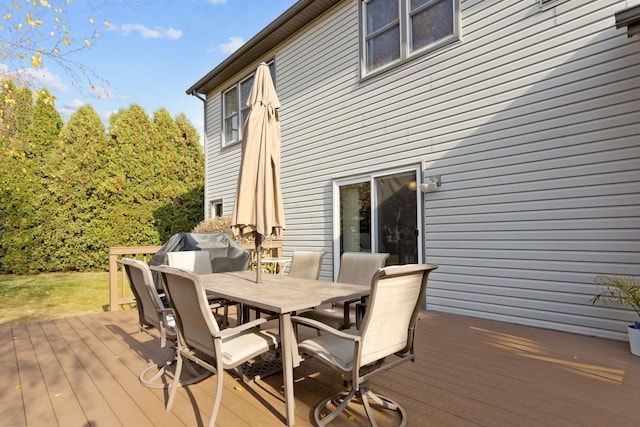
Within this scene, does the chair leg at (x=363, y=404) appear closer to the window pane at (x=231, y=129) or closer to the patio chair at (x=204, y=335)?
the patio chair at (x=204, y=335)

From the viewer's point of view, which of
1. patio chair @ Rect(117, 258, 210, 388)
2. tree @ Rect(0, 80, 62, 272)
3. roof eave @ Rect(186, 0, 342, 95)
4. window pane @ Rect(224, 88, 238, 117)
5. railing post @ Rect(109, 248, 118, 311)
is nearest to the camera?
patio chair @ Rect(117, 258, 210, 388)

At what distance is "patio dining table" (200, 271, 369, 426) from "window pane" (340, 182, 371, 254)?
8.10 ft

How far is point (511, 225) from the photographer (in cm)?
417

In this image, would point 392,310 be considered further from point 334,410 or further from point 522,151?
point 522,151

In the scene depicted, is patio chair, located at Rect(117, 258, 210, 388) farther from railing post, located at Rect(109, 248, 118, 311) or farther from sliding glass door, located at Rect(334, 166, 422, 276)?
sliding glass door, located at Rect(334, 166, 422, 276)

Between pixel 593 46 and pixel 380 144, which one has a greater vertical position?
pixel 593 46

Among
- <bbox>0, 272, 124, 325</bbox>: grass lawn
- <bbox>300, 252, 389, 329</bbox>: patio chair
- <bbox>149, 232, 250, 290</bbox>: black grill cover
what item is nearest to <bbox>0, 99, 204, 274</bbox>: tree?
<bbox>0, 272, 124, 325</bbox>: grass lawn

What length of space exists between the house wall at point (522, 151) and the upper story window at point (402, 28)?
21 cm

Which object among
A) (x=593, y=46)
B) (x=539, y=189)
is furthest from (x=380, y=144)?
(x=593, y=46)

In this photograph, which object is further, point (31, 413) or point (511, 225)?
point (511, 225)

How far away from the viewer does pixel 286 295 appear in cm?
249

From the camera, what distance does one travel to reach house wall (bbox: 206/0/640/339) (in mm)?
3510

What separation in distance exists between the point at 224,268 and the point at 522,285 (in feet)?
12.8

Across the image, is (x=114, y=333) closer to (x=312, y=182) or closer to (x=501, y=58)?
(x=312, y=182)
